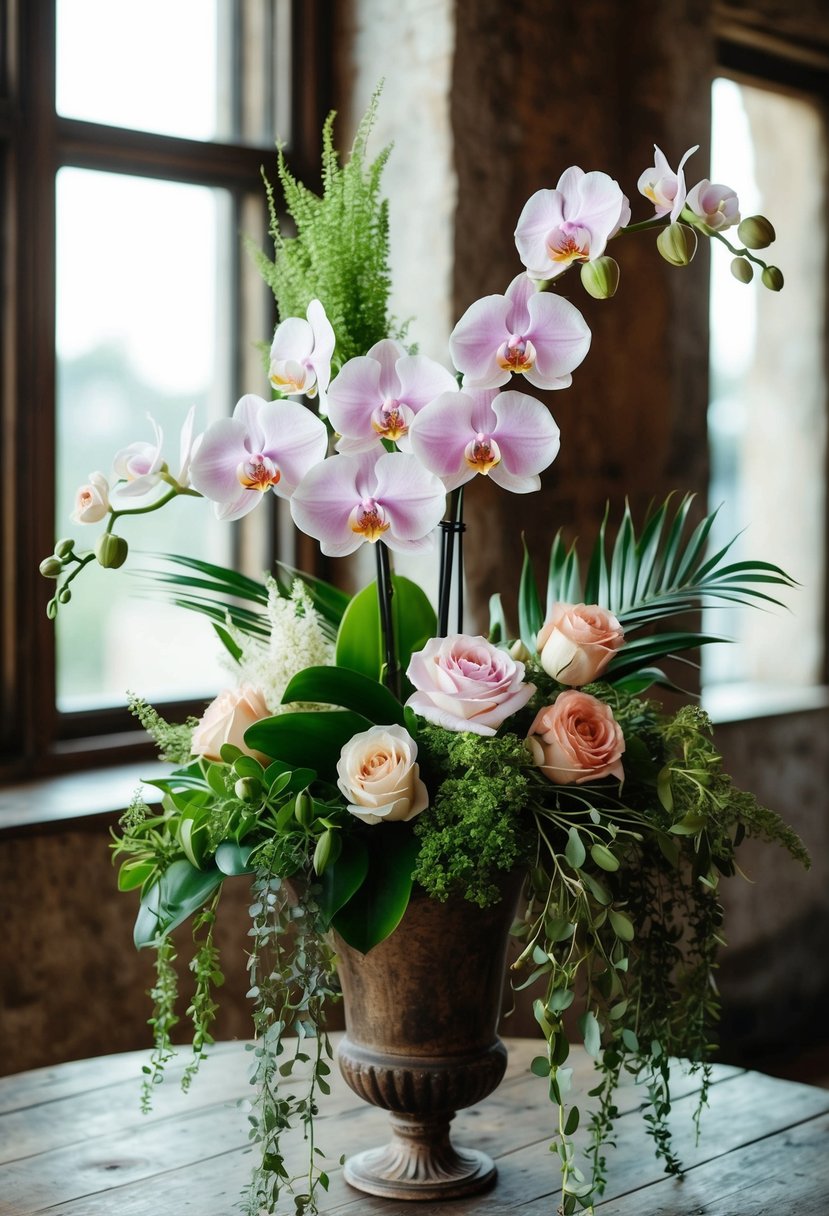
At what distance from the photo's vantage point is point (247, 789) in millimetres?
1187

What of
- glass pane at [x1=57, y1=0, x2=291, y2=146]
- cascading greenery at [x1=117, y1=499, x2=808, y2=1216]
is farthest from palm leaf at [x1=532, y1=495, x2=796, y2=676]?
glass pane at [x1=57, y1=0, x2=291, y2=146]

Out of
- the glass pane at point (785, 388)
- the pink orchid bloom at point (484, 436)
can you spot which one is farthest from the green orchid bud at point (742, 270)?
the glass pane at point (785, 388)

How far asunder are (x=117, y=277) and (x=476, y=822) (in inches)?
72.4

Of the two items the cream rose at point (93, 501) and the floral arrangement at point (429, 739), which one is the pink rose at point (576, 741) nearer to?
the floral arrangement at point (429, 739)

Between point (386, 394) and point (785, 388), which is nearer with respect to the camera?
point (386, 394)

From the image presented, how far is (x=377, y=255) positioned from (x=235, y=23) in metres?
1.76

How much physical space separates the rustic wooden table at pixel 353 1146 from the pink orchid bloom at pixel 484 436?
68 centimetres

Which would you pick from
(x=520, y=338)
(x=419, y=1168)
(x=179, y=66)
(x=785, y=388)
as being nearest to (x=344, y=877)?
(x=419, y=1168)

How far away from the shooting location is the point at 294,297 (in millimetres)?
1369

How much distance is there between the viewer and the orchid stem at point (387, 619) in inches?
51.1

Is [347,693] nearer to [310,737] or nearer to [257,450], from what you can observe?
[310,737]

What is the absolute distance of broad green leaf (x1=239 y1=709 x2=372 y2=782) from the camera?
1.21m

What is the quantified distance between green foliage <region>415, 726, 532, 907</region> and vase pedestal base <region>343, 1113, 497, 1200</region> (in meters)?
0.30

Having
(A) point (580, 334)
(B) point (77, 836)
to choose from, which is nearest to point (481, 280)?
(B) point (77, 836)
